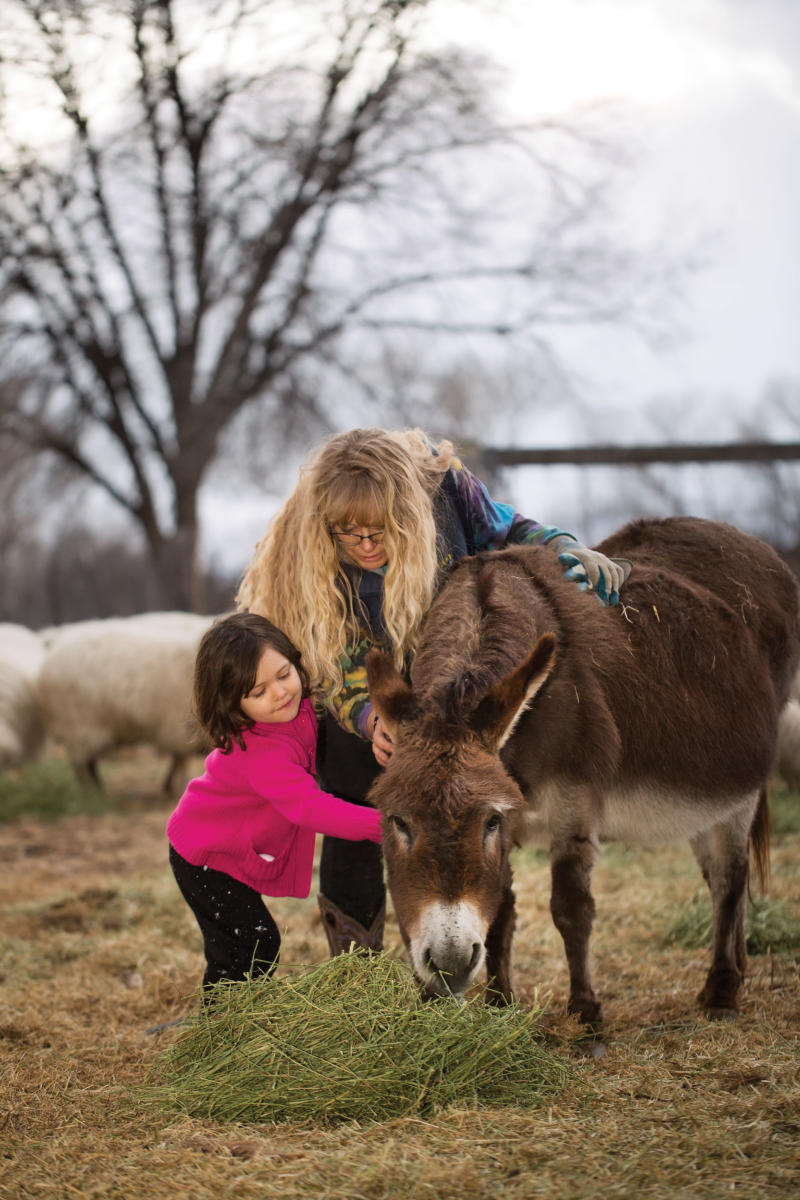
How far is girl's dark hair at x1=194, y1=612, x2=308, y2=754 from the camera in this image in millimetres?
3326

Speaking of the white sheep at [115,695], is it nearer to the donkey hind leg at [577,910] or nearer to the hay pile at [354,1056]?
the donkey hind leg at [577,910]

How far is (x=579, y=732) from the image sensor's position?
10.7 ft

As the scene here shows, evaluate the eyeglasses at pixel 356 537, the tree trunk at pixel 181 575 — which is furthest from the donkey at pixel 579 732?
the tree trunk at pixel 181 575

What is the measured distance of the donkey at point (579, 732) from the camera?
8.95 ft

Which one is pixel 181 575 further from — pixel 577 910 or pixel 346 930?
pixel 577 910

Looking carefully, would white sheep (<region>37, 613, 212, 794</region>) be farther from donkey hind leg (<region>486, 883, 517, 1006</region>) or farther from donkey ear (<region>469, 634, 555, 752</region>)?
donkey ear (<region>469, 634, 555, 752</region>)

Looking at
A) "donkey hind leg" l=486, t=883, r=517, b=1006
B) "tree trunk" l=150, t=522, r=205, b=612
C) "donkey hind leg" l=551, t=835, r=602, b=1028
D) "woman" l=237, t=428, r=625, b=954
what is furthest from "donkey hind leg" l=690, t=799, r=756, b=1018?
"tree trunk" l=150, t=522, r=205, b=612

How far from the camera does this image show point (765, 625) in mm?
4195

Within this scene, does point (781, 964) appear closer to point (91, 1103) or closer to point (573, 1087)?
point (573, 1087)

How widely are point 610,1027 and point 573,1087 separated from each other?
778 millimetres

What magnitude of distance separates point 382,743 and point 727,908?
161 cm

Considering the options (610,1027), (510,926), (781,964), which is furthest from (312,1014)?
A: (781,964)

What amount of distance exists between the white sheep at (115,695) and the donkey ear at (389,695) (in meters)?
6.04

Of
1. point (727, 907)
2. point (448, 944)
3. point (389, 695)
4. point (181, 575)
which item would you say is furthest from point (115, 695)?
point (448, 944)
